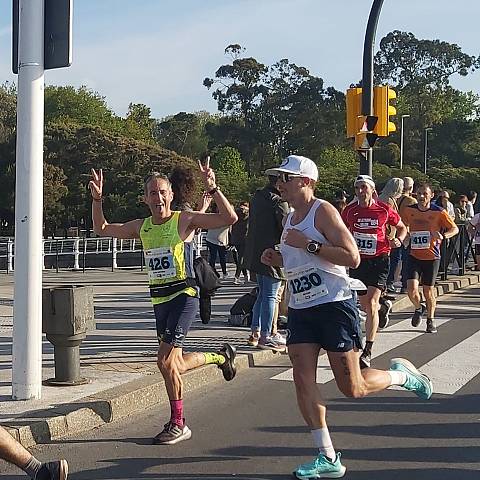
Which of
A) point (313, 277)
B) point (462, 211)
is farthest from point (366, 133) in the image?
point (462, 211)

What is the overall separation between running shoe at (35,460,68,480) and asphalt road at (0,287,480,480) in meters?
0.43

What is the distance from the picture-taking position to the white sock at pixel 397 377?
19.4 feet

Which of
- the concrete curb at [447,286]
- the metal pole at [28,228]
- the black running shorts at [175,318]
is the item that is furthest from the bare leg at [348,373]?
the concrete curb at [447,286]

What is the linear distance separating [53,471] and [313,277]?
190cm

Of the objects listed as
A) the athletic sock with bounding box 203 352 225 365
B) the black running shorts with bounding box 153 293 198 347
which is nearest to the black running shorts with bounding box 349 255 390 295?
the athletic sock with bounding box 203 352 225 365

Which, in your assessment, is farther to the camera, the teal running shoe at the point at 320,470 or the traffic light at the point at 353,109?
the traffic light at the point at 353,109

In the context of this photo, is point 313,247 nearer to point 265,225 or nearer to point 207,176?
point 207,176

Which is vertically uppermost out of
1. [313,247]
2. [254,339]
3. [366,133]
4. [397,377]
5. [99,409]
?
[366,133]

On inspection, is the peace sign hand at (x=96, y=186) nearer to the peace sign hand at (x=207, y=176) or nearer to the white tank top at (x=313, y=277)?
the peace sign hand at (x=207, y=176)

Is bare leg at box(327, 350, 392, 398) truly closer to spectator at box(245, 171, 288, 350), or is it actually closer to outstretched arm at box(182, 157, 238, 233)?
outstretched arm at box(182, 157, 238, 233)

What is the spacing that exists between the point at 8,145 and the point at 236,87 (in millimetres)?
26660

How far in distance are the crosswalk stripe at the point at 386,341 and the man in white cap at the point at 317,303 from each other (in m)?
2.84

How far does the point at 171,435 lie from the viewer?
6113 millimetres

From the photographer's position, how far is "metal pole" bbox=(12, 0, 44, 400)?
22.3 ft
